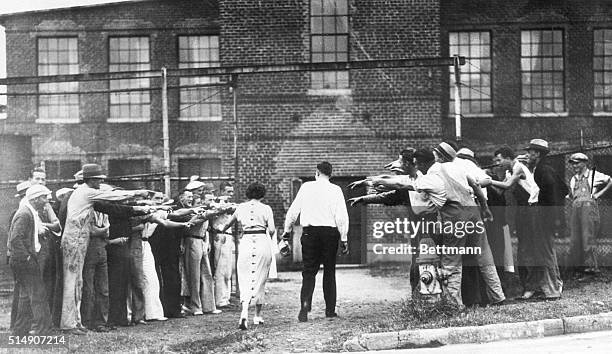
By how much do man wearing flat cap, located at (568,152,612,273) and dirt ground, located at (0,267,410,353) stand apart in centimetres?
290

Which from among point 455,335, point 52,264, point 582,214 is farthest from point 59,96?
point 455,335

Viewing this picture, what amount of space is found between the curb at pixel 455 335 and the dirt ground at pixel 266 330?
316mm

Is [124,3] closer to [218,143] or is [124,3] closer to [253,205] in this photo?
[218,143]

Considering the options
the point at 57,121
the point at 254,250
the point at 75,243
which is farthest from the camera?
the point at 57,121

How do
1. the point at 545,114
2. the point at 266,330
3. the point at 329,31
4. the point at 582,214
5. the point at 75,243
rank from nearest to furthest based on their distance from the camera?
the point at 266,330 < the point at 75,243 < the point at 582,214 < the point at 329,31 < the point at 545,114

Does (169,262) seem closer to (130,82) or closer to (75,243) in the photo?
(75,243)

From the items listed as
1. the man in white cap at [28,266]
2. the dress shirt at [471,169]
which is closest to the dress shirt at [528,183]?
the dress shirt at [471,169]

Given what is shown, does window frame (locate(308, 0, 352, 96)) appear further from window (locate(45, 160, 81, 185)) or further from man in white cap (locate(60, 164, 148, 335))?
man in white cap (locate(60, 164, 148, 335))

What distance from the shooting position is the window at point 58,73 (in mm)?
21641

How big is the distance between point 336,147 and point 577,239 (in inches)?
300

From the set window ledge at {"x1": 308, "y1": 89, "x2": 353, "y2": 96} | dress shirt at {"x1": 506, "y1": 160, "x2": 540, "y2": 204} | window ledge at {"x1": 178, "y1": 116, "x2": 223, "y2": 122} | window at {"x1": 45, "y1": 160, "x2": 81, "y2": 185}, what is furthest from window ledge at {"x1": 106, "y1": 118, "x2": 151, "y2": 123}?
dress shirt at {"x1": 506, "y1": 160, "x2": 540, "y2": 204}

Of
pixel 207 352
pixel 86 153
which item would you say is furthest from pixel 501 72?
pixel 207 352

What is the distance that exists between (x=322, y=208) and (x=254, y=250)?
39.7 inches

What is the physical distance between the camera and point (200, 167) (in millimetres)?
21688
